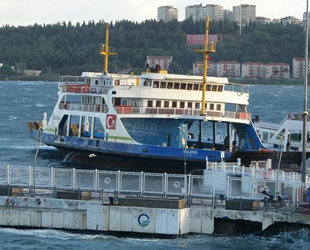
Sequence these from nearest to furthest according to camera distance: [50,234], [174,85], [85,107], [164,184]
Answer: [50,234]
[164,184]
[174,85]
[85,107]

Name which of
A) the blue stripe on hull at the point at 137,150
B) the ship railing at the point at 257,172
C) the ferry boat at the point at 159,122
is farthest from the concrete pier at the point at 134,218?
the ferry boat at the point at 159,122

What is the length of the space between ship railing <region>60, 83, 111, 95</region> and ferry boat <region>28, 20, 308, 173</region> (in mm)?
90

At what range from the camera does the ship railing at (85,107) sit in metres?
68.6

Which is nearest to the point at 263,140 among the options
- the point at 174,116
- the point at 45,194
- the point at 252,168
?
the point at 174,116

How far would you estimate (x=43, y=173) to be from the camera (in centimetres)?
4462

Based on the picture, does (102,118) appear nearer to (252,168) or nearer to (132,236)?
(252,168)

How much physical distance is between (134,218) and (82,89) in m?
31.3

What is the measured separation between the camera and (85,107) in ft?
233

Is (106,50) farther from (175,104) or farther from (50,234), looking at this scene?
(50,234)

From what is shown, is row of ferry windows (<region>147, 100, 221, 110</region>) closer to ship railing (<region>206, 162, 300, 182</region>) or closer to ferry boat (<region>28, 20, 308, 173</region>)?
ferry boat (<region>28, 20, 308, 173</region>)

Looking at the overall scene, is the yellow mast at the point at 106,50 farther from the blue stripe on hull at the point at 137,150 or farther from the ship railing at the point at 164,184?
the ship railing at the point at 164,184

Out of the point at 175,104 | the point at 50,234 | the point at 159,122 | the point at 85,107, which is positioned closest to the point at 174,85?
the point at 175,104

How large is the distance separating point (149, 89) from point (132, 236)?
89.7ft

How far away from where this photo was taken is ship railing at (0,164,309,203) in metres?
43.0
